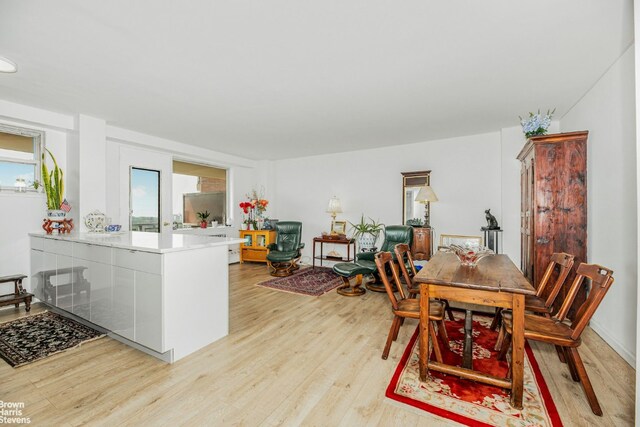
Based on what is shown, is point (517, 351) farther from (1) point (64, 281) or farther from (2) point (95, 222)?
(2) point (95, 222)

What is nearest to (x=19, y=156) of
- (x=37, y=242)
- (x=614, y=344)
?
(x=37, y=242)

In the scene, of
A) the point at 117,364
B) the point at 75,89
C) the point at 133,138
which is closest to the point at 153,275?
the point at 117,364

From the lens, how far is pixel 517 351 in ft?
5.69

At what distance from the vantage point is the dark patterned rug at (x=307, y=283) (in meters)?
4.27

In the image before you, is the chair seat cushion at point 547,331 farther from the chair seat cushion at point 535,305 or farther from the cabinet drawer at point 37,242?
the cabinet drawer at point 37,242

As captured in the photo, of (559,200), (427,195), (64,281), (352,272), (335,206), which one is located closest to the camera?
(559,200)

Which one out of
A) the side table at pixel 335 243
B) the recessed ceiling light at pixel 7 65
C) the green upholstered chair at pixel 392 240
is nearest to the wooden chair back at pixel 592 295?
the green upholstered chair at pixel 392 240

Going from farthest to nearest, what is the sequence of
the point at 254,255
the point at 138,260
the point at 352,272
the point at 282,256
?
1. the point at 254,255
2. the point at 282,256
3. the point at 352,272
4. the point at 138,260

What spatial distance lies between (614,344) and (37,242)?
621cm

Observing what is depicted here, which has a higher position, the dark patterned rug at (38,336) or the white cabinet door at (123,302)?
the white cabinet door at (123,302)

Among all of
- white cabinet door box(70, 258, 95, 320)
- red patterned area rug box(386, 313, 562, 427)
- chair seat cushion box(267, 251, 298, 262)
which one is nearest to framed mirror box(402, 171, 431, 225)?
chair seat cushion box(267, 251, 298, 262)

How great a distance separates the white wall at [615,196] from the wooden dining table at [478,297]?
1.02m

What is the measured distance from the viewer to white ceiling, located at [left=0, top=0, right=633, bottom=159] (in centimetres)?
180

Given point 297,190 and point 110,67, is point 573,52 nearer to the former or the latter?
point 110,67
